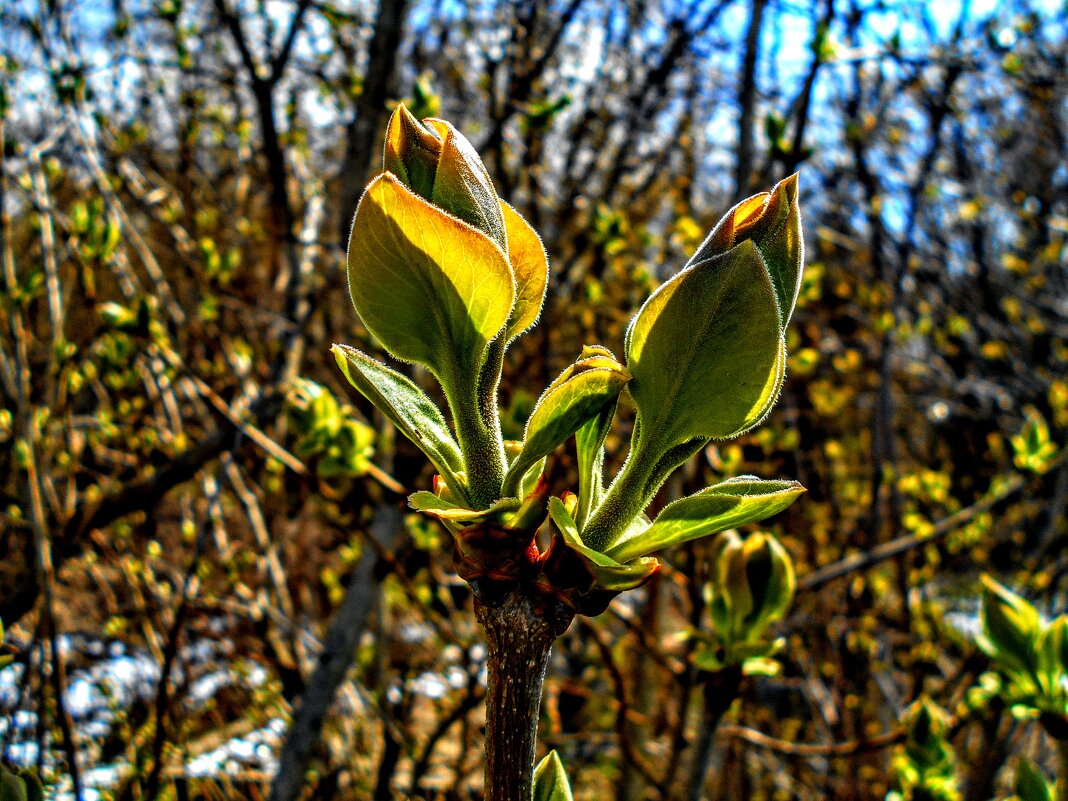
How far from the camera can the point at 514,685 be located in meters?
0.40

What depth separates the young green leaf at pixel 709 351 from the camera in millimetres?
370

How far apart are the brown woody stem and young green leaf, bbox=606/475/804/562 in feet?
0.17

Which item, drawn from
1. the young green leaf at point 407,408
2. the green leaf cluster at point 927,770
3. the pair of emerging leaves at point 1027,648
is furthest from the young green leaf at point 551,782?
the green leaf cluster at point 927,770

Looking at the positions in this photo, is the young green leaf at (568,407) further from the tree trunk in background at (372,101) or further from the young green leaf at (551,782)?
the tree trunk in background at (372,101)

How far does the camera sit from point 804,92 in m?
1.29

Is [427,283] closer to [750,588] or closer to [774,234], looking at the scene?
[774,234]

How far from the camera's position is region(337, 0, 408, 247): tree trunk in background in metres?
1.85

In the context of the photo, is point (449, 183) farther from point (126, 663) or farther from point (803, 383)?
point (126, 663)

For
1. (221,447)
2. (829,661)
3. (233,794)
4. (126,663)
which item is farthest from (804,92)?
(126,663)

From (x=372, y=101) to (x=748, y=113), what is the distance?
0.90 metres

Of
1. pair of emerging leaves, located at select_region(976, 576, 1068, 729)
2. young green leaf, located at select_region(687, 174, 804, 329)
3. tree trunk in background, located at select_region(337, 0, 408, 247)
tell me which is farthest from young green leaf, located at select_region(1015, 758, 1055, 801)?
tree trunk in background, located at select_region(337, 0, 408, 247)

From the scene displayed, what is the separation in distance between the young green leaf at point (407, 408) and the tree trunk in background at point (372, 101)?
147cm

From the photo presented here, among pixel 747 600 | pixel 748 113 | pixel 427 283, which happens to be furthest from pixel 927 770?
pixel 748 113

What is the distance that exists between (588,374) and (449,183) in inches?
4.7
